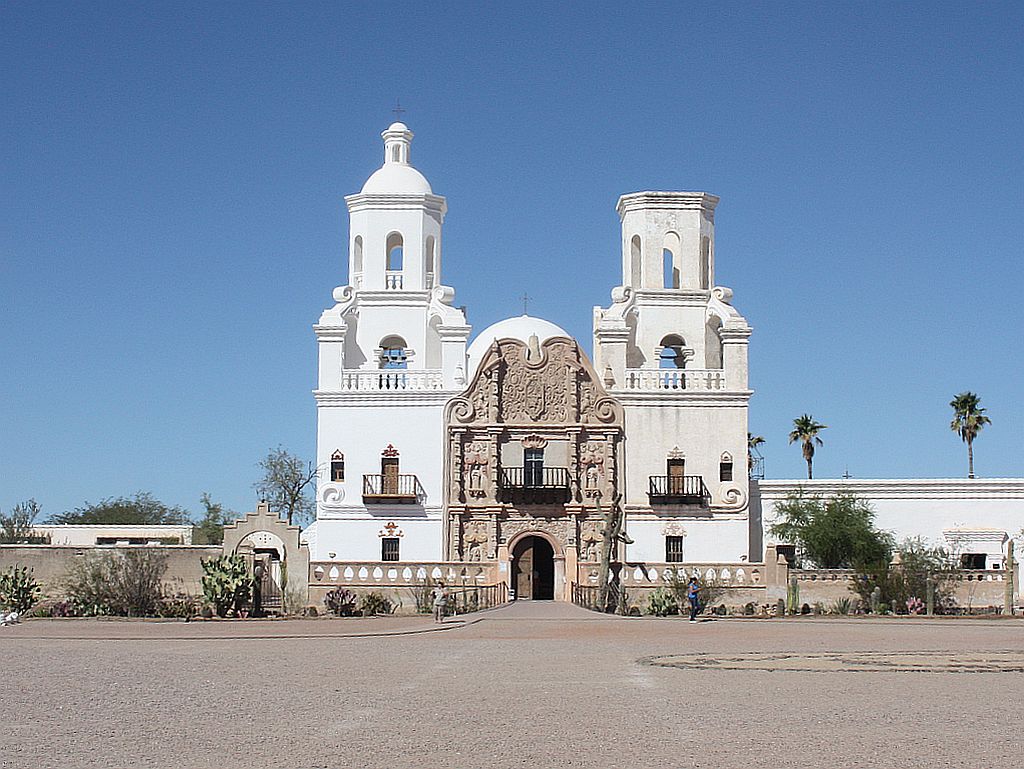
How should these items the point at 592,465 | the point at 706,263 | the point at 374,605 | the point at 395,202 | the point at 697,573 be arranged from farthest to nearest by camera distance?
the point at 706,263
the point at 395,202
the point at 592,465
the point at 697,573
the point at 374,605

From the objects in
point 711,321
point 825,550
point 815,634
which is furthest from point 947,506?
point 815,634

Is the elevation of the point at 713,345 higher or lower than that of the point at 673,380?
higher

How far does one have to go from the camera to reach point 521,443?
1879 inches

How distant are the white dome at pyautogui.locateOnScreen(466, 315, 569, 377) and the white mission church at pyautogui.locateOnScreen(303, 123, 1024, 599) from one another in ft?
10.1

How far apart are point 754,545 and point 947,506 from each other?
6499 mm

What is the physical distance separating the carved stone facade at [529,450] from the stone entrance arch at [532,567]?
0.45 meters

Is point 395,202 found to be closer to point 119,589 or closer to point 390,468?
point 390,468

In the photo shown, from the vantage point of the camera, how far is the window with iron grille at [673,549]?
46.9 meters

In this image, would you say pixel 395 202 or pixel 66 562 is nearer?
pixel 66 562

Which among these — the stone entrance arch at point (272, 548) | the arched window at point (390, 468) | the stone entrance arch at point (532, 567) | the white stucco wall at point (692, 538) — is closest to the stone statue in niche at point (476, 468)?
the stone entrance arch at point (532, 567)

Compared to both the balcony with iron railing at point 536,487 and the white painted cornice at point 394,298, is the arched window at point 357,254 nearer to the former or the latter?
the white painted cornice at point 394,298

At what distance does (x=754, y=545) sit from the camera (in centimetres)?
4853

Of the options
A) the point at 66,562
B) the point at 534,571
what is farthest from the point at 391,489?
the point at 66,562

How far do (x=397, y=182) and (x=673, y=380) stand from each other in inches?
463
